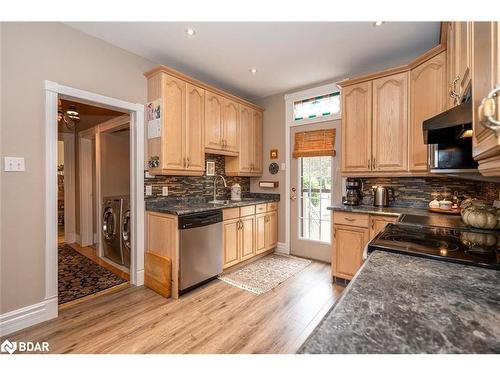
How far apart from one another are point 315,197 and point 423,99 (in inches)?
68.9

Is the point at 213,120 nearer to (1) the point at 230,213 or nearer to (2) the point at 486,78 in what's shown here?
(1) the point at 230,213

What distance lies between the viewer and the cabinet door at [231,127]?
11.0 feet

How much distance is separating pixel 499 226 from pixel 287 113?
9.40 ft

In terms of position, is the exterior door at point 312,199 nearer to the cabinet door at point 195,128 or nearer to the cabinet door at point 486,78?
the cabinet door at point 195,128

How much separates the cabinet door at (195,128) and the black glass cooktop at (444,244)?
2179 millimetres

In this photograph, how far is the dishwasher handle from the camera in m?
2.41

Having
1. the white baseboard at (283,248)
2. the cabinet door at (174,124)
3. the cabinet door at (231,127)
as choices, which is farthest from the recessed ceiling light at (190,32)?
the white baseboard at (283,248)

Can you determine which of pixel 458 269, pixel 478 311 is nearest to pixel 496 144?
pixel 478 311

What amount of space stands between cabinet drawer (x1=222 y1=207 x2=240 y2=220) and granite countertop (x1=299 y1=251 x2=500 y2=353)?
2143 millimetres

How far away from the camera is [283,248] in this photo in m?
3.83

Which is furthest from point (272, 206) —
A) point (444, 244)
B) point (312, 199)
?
point (444, 244)
